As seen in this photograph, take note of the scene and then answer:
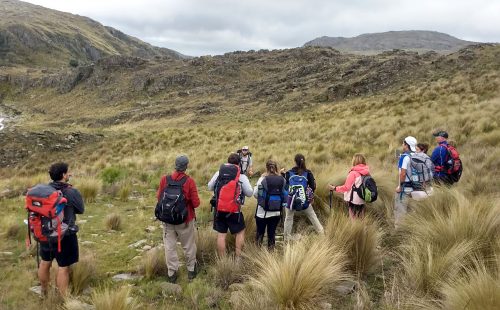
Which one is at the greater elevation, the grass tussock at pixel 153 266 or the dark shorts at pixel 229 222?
the dark shorts at pixel 229 222

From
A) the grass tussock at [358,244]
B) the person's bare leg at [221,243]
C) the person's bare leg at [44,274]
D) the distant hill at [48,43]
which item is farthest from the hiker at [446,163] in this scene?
the distant hill at [48,43]

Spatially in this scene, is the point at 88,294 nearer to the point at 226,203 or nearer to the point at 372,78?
the point at 226,203

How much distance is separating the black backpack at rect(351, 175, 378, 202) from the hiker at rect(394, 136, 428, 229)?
596mm

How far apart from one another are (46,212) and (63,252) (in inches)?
29.3

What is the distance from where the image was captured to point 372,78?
37562 mm

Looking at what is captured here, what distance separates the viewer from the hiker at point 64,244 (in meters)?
5.40

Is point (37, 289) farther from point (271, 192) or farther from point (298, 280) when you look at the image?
point (298, 280)

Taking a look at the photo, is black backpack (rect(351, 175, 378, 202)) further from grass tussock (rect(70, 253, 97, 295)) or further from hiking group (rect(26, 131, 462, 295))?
grass tussock (rect(70, 253, 97, 295))

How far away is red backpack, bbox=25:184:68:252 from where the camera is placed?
5.06 metres

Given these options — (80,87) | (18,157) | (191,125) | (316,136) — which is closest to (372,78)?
(191,125)

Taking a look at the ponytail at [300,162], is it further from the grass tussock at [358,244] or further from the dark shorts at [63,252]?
the dark shorts at [63,252]

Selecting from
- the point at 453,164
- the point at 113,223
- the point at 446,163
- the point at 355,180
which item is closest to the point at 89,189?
the point at 113,223

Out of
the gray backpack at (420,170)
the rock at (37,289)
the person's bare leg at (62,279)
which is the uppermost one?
the gray backpack at (420,170)

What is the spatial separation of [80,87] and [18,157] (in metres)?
47.2
